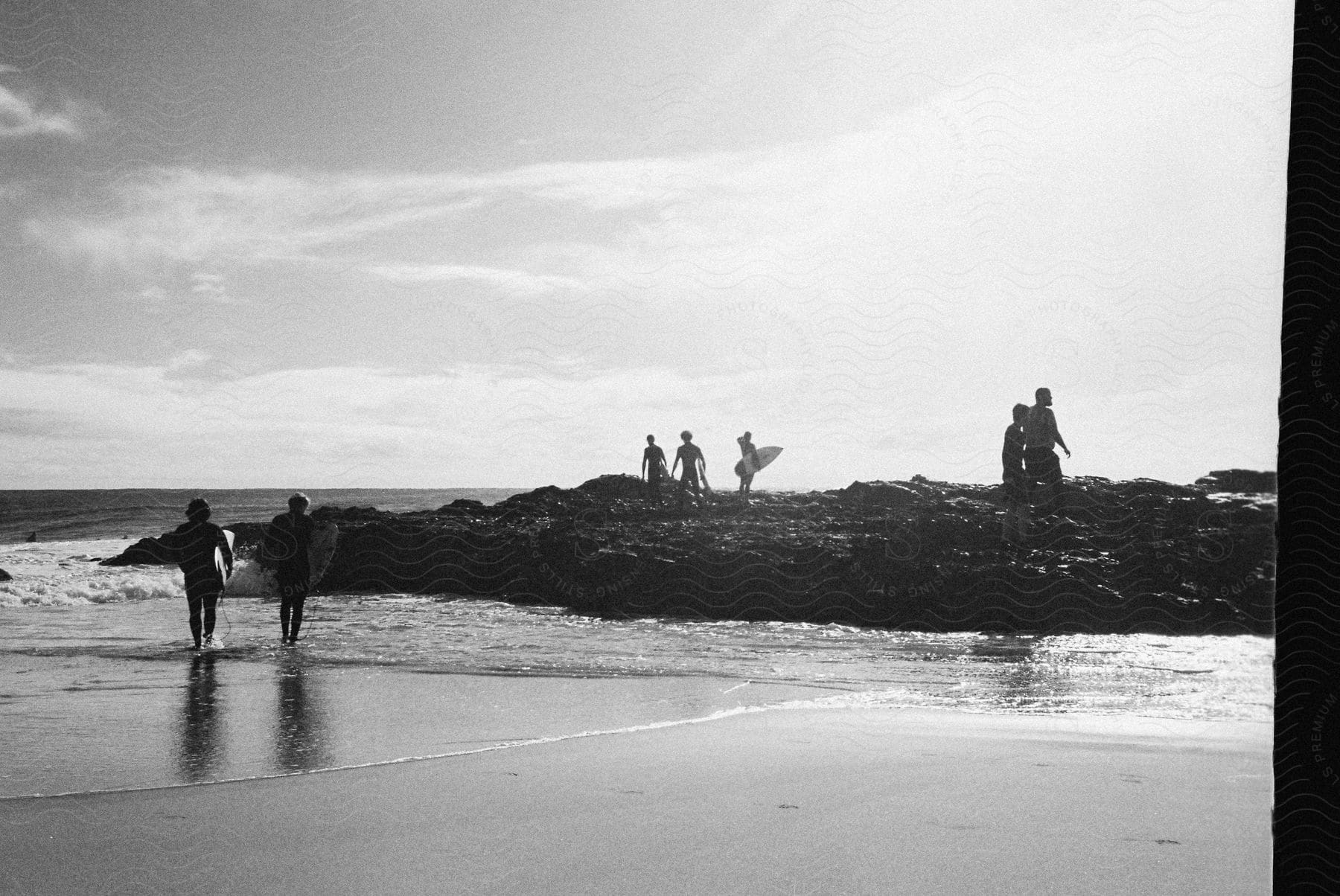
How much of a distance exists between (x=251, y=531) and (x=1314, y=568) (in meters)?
13.8

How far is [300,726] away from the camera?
4.31 meters

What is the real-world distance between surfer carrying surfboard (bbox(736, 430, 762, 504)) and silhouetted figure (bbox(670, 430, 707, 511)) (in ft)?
1.60

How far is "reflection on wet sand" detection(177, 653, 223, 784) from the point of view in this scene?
3516mm

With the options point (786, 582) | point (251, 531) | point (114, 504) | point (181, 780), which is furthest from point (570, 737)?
point (114, 504)

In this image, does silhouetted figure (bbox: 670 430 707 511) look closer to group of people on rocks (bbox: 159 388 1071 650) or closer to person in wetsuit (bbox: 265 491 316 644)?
group of people on rocks (bbox: 159 388 1071 650)

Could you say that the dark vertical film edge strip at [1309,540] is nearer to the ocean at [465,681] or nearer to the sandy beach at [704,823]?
the ocean at [465,681]

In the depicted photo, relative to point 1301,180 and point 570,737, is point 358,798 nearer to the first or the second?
point 570,737

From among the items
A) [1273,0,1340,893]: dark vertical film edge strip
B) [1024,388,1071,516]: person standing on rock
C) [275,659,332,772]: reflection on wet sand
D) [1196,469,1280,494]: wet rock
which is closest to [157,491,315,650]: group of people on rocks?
[275,659,332,772]: reflection on wet sand

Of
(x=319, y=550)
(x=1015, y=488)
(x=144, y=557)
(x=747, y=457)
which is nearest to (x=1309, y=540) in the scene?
(x=747, y=457)

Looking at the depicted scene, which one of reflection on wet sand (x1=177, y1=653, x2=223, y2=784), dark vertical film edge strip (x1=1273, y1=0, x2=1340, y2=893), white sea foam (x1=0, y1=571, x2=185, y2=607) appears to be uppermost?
dark vertical film edge strip (x1=1273, y1=0, x2=1340, y2=893)

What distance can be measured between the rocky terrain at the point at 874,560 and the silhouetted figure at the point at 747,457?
0.30 metres

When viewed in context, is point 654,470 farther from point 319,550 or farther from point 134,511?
point 134,511

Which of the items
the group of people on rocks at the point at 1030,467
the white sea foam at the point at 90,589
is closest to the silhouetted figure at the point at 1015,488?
the group of people on rocks at the point at 1030,467

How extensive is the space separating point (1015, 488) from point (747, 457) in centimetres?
227
